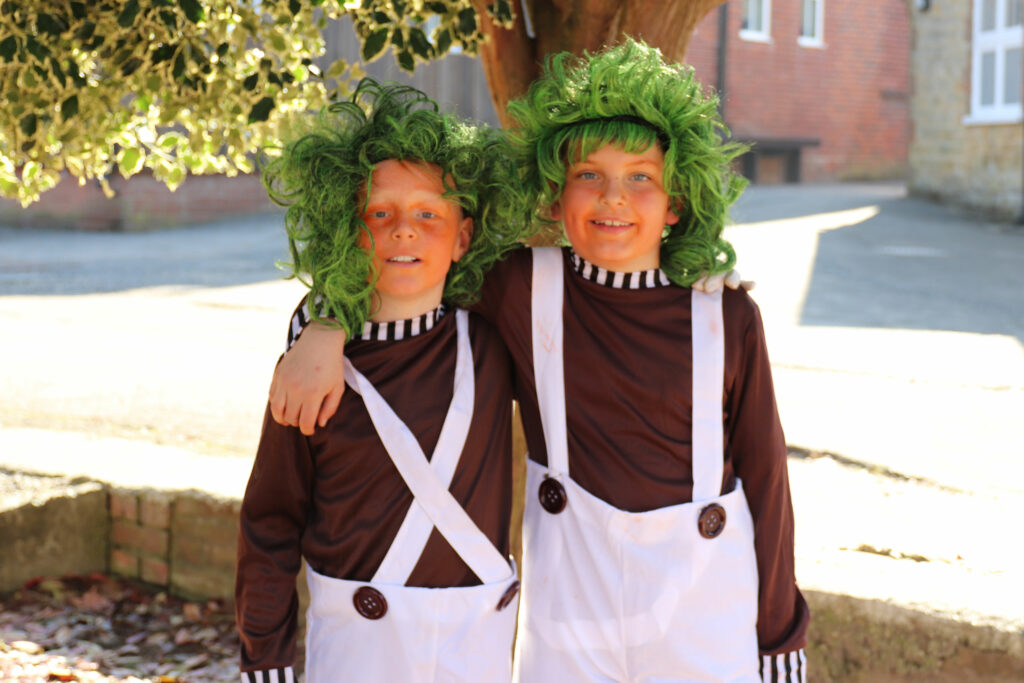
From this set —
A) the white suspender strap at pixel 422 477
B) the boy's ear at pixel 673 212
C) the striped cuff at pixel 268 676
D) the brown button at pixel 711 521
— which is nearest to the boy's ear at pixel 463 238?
the white suspender strap at pixel 422 477

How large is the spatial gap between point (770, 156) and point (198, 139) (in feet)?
59.5

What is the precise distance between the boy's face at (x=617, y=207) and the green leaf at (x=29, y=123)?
1.43 m

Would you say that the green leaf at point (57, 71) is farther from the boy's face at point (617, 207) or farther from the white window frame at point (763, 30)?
the white window frame at point (763, 30)

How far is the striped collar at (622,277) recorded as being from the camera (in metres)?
2.08

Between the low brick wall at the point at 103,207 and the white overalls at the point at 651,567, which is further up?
the low brick wall at the point at 103,207

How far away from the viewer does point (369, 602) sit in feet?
6.34

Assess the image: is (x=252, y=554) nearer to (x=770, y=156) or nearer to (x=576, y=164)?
(x=576, y=164)

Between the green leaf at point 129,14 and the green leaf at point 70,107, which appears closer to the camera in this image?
the green leaf at point 129,14

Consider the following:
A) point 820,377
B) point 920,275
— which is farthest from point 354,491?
point 920,275

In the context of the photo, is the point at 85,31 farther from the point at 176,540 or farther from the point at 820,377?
the point at 820,377

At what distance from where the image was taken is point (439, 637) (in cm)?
195

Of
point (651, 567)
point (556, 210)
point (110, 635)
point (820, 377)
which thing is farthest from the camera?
point (820, 377)

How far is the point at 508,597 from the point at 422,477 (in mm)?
288

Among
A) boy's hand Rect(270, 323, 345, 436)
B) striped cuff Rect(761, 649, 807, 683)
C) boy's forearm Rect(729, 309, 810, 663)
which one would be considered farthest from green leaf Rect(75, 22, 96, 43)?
striped cuff Rect(761, 649, 807, 683)
